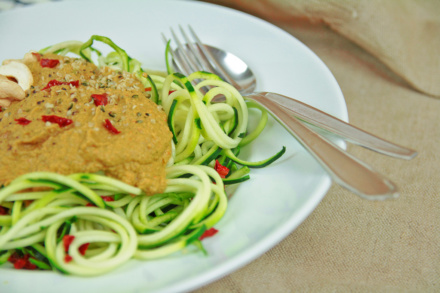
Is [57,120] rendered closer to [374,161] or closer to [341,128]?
[341,128]

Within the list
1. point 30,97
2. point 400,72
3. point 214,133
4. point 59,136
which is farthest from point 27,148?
point 400,72

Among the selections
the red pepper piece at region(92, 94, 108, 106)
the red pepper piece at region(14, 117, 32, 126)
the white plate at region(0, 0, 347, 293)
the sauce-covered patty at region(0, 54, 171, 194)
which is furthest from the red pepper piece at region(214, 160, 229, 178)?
the red pepper piece at region(14, 117, 32, 126)

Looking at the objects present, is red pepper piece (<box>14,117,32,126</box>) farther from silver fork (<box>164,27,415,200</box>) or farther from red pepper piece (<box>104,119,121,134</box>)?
silver fork (<box>164,27,415,200</box>)

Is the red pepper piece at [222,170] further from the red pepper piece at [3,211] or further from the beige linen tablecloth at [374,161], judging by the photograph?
the red pepper piece at [3,211]

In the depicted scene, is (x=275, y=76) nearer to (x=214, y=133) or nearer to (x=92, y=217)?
(x=214, y=133)

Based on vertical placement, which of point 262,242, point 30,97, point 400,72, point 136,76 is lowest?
point 400,72

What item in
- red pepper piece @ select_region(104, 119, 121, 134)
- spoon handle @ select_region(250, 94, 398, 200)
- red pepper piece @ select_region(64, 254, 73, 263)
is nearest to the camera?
spoon handle @ select_region(250, 94, 398, 200)

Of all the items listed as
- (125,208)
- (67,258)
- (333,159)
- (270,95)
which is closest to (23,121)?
(125,208)
